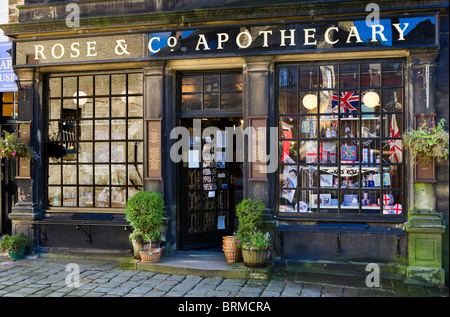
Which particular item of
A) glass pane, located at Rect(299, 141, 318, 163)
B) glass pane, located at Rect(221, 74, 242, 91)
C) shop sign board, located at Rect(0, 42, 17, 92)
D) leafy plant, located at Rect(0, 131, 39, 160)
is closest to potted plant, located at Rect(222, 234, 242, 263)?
glass pane, located at Rect(299, 141, 318, 163)

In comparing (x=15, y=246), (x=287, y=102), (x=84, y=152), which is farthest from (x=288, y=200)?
(x=15, y=246)

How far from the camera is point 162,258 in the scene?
813 centimetres

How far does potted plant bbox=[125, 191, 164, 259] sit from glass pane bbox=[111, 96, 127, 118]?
1864 mm

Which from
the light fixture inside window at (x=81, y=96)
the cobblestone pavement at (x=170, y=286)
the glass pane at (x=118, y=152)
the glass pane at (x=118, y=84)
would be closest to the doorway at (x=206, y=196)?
the glass pane at (x=118, y=152)

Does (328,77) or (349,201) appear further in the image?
(328,77)

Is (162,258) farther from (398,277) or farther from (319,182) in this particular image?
(398,277)

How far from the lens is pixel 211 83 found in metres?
8.53

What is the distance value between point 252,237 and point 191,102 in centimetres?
287

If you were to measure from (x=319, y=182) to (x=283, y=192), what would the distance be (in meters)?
0.65

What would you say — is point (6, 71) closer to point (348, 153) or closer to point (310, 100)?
point (310, 100)

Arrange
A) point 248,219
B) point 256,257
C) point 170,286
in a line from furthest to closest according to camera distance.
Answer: point 248,219 < point 256,257 < point 170,286

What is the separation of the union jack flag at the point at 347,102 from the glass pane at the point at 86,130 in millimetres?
4736

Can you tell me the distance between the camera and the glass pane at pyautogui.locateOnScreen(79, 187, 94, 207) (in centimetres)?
902

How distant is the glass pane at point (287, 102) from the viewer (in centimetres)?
805
